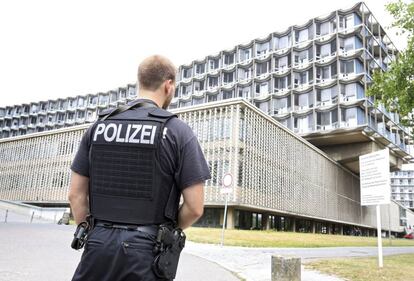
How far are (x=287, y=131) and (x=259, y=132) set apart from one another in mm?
5537

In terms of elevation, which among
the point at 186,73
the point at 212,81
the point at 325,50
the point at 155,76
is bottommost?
the point at 155,76

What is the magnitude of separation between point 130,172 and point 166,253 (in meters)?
0.47

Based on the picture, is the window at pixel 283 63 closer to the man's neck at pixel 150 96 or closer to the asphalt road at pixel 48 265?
the asphalt road at pixel 48 265

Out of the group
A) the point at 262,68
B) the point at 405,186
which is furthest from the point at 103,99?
the point at 405,186

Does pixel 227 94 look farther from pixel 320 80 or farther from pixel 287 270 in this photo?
pixel 287 270

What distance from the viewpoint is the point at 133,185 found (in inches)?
82.7

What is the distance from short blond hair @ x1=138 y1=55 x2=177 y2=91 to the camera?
7.77ft

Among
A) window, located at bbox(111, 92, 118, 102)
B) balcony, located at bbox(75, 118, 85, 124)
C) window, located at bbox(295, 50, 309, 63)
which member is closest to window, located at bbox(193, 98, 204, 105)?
window, located at bbox(295, 50, 309, 63)

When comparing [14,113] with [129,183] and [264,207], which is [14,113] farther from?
[129,183]

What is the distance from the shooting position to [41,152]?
143 ft

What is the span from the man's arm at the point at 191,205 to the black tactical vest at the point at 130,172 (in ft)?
0.17

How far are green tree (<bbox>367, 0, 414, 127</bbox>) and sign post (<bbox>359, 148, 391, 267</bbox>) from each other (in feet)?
23.0

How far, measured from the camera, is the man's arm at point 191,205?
2133 mm

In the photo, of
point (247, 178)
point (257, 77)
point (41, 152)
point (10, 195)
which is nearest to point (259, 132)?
point (247, 178)
